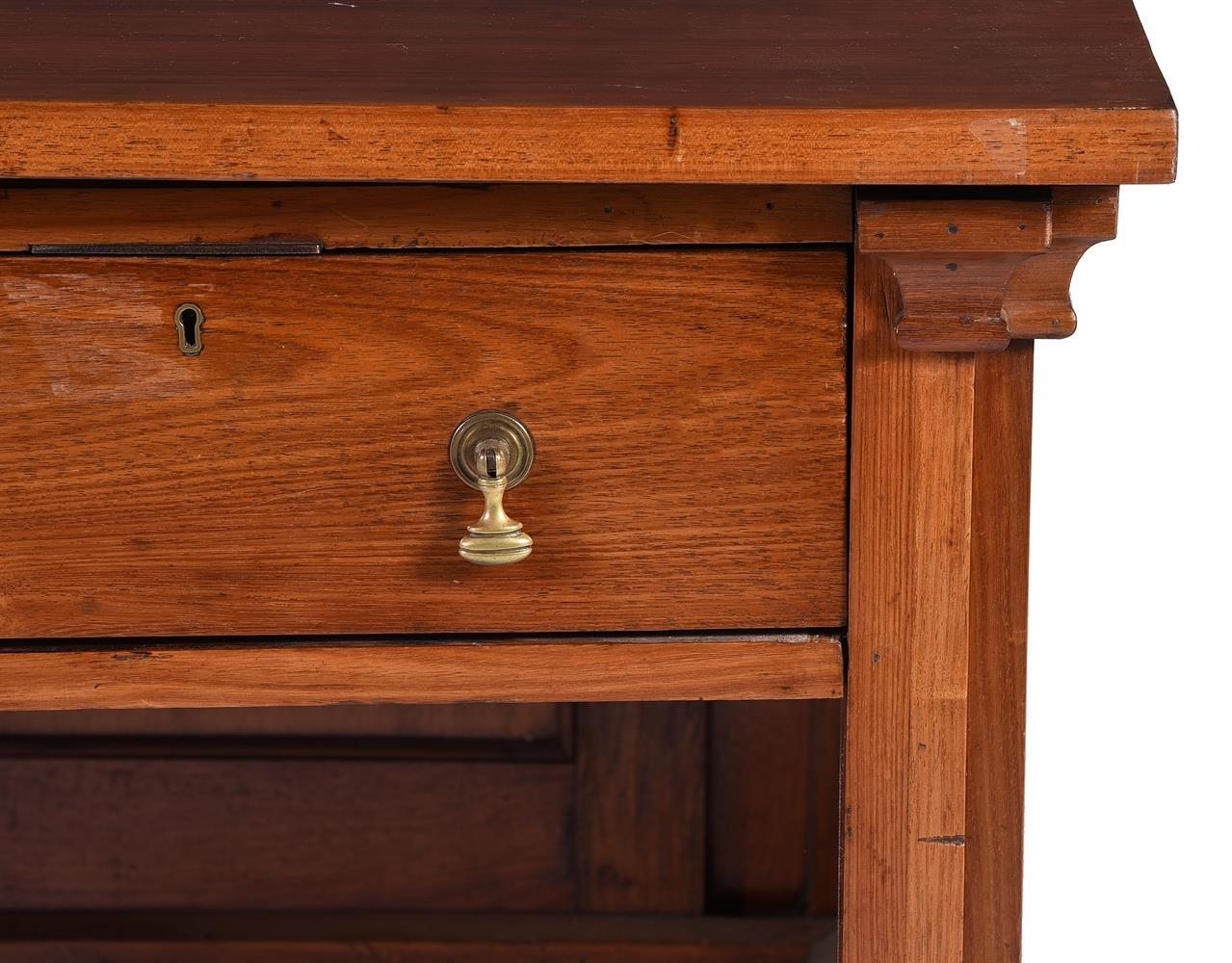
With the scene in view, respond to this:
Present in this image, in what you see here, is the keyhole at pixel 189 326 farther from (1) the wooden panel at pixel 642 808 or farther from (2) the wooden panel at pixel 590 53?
(1) the wooden panel at pixel 642 808

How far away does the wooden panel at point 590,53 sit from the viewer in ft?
1.83

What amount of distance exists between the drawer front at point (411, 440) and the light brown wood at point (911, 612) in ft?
0.05

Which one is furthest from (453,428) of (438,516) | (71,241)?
(71,241)

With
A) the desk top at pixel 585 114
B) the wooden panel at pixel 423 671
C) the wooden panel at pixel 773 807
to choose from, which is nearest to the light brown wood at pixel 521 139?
the desk top at pixel 585 114

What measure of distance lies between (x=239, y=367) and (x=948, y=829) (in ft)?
1.20

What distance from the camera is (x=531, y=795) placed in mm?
1175

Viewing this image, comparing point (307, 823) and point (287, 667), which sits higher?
point (287, 667)

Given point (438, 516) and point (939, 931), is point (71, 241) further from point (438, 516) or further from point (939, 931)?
point (939, 931)

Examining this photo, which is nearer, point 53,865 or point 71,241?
point 71,241

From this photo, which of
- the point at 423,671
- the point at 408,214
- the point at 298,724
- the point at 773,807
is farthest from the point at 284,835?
the point at 408,214

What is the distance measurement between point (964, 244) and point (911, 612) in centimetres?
16

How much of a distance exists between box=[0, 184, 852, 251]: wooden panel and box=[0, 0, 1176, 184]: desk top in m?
0.04

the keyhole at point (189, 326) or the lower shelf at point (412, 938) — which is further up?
the keyhole at point (189, 326)

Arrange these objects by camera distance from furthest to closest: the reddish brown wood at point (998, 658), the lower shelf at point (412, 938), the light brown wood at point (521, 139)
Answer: the lower shelf at point (412, 938), the reddish brown wood at point (998, 658), the light brown wood at point (521, 139)
